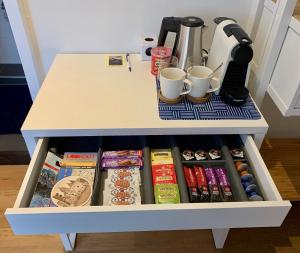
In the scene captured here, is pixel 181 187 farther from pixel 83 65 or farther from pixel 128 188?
pixel 83 65

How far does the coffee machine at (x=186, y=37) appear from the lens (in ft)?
3.14

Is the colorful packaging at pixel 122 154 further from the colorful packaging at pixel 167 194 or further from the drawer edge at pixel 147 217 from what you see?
the drawer edge at pixel 147 217

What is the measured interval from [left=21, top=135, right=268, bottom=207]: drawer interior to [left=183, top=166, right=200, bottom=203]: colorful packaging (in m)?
0.03

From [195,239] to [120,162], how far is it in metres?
0.64

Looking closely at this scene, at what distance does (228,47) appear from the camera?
0.88 metres

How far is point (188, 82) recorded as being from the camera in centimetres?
Answer: 89

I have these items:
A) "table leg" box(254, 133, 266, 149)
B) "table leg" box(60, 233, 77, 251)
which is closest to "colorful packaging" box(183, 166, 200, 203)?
"table leg" box(254, 133, 266, 149)

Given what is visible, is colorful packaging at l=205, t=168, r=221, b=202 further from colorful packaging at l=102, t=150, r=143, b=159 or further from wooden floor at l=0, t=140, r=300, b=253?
wooden floor at l=0, t=140, r=300, b=253

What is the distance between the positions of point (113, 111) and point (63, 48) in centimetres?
49

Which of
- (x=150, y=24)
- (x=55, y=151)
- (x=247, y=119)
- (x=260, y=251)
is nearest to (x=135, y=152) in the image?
(x=55, y=151)

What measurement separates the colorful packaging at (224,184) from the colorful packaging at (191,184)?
0.08m

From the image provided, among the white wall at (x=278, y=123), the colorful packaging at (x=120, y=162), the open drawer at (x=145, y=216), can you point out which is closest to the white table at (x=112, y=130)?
the open drawer at (x=145, y=216)

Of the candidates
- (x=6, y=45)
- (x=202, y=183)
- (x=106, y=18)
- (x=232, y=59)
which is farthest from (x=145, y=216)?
(x=6, y=45)

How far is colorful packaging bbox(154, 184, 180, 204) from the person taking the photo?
2.55 ft
